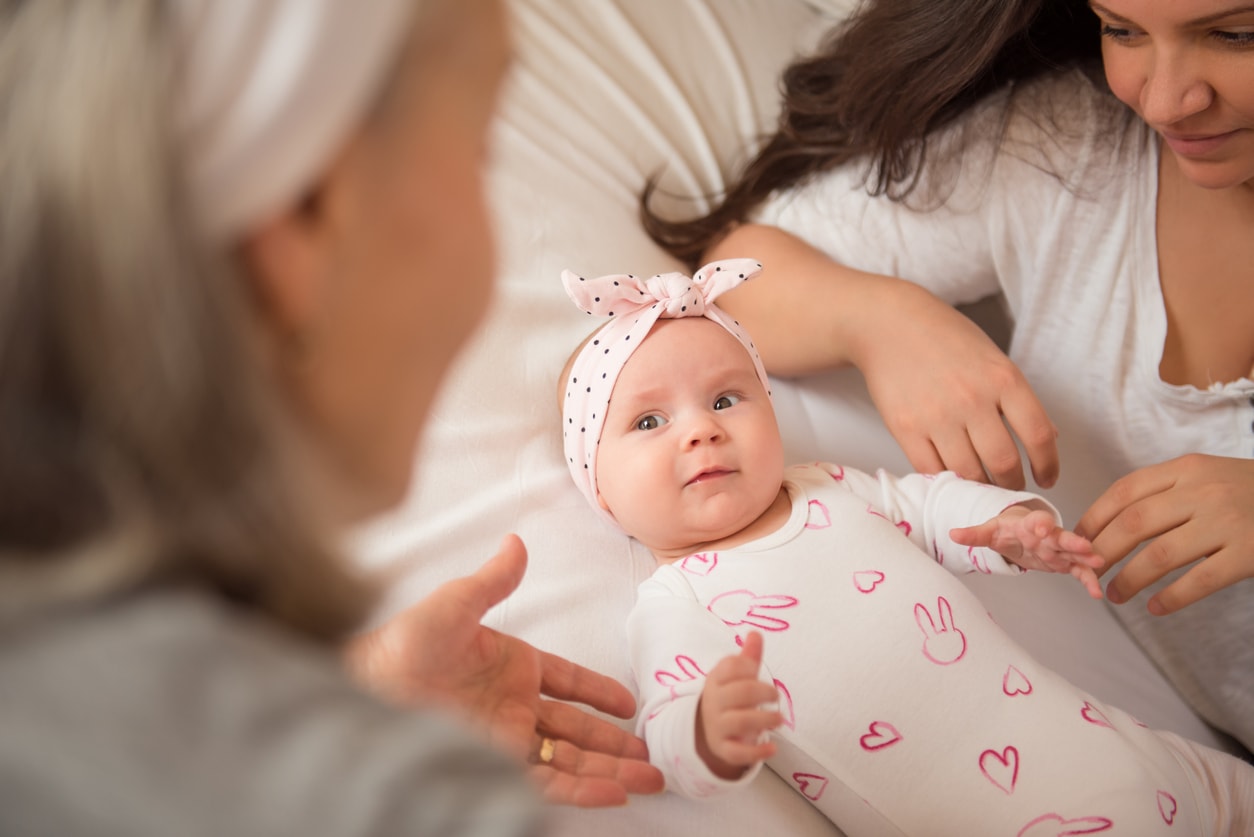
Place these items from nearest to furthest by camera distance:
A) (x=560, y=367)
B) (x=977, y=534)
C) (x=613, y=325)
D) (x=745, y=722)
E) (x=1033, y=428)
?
(x=745, y=722), (x=977, y=534), (x=1033, y=428), (x=613, y=325), (x=560, y=367)

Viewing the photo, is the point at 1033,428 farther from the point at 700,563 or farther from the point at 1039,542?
the point at 700,563

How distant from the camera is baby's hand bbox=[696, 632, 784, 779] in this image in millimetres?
795

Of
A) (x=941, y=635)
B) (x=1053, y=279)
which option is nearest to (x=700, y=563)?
(x=941, y=635)

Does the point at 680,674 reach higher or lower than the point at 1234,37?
lower

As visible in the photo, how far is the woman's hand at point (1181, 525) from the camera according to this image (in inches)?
40.5

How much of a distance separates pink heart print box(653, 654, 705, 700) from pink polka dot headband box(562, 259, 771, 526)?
0.28m

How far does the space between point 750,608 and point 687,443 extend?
0.64 ft

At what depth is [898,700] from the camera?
99cm

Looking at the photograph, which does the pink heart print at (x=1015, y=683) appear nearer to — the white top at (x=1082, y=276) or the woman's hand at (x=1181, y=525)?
the woman's hand at (x=1181, y=525)

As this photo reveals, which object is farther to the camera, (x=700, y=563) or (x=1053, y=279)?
(x=1053, y=279)

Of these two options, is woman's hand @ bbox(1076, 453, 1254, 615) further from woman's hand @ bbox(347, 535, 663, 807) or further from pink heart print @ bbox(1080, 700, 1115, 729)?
woman's hand @ bbox(347, 535, 663, 807)

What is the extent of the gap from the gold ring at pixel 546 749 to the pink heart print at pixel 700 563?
28 centimetres

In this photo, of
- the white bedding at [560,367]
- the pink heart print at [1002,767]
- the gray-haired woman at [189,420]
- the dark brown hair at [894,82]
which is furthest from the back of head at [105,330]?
the dark brown hair at [894,82]

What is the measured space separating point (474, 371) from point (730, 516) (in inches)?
16.5
